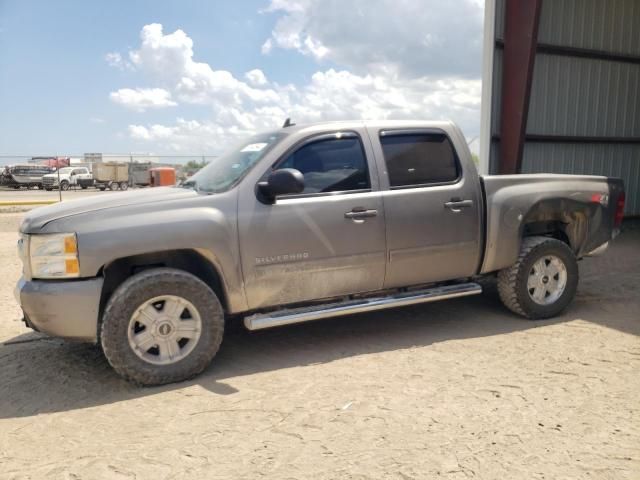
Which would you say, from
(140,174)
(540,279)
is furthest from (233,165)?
(140,174)

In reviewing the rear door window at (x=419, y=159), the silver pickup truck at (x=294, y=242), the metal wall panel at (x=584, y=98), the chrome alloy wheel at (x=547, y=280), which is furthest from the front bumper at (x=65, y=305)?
the metal wall panel at (x=584, y=98)

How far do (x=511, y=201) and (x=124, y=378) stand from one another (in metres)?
3.67

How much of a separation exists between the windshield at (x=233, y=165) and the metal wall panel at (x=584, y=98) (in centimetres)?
793

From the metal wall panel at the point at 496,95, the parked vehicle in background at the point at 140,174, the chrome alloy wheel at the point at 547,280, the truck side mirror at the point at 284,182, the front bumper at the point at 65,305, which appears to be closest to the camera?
the front bumper at the point at 65,305

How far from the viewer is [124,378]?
12.7 ft

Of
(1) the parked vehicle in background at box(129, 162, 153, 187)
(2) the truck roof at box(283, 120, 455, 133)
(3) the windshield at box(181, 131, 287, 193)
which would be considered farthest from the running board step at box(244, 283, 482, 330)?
(1) the parked vehicle in background at box(129, 162, 153, 187)

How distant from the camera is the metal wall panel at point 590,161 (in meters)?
11.2

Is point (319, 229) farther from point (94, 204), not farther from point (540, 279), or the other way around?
point (540, 279)

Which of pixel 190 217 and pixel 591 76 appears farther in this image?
pixel 591 76

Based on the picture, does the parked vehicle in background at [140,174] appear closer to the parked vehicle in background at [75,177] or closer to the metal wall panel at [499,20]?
the parked vehicle in background at [75,177]

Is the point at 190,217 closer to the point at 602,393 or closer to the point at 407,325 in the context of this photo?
the point at 407,325

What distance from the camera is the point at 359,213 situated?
14.6ft

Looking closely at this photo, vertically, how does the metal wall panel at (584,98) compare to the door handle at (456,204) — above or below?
above

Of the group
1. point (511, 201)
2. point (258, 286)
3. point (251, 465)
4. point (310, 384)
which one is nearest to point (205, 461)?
point (251, 465)
